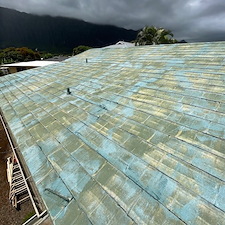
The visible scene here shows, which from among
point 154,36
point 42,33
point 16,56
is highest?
point 154,36

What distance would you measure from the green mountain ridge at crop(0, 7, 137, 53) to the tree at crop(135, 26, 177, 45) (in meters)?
132

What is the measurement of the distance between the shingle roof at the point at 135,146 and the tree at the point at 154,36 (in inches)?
855

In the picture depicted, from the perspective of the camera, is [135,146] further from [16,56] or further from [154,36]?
[16,56]

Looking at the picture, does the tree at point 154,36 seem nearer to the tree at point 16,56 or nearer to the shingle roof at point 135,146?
the shingle roof at point 135,146

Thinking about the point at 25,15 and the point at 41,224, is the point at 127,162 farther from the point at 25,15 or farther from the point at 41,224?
the point at 25,15

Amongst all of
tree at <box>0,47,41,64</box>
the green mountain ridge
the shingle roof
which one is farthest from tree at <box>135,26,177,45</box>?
the green mountain ridge

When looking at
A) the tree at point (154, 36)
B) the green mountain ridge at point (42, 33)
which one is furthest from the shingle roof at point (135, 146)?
the green mountain ridge at point (42, 33)

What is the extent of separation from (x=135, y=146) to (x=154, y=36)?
2848cm

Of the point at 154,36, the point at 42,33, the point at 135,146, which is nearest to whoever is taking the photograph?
the point at 135,146

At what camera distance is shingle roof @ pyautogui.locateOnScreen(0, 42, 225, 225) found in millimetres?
2340

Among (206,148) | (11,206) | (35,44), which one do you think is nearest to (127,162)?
(206,148)

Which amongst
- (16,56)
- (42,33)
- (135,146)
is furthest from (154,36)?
(42,33)

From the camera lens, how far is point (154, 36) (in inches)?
1065

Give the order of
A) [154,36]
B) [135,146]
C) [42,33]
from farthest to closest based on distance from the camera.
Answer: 1. [42,33]
2. [154,36]
3. [135,146]
